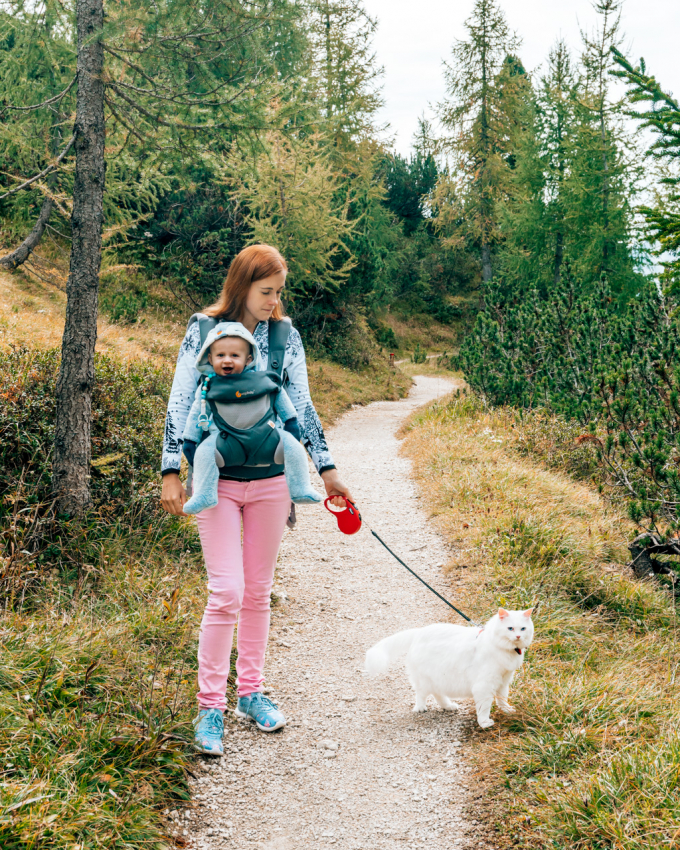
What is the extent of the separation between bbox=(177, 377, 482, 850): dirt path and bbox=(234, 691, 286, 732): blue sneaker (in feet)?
0.18

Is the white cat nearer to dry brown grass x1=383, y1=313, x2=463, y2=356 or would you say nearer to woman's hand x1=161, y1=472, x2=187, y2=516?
woman's hand x1=161, y1=472, x2=187, y2=516

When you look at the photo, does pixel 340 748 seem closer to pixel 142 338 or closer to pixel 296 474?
pixel 296 474

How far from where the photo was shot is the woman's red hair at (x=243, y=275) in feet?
9.57

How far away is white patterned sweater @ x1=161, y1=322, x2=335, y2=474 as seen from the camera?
2928mm

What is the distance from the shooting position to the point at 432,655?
3312 mm

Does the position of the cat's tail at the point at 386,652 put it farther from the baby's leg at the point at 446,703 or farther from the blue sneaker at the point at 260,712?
the blue sneaker at the point at 260,712

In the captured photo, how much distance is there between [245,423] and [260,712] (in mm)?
1574

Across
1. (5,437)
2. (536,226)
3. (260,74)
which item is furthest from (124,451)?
(536,226)

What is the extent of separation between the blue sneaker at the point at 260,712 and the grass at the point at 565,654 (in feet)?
3.35

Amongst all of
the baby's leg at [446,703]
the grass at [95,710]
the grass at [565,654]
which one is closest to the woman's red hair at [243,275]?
the grass at [95,710]

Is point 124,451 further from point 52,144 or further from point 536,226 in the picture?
point 536,226

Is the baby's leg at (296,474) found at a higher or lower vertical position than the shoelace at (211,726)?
higher

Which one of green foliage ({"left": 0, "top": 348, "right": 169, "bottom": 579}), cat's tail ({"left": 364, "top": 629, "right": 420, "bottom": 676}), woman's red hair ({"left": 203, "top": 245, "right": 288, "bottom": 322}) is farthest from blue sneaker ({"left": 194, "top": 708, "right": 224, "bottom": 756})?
woman's red hair ({"left": 203, "top": 245, "right": 288, "bottom": 322})

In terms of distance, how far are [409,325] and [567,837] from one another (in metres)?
31.1
